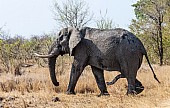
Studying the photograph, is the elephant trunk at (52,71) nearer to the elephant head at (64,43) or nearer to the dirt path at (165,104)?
the elephant head at (64,43)

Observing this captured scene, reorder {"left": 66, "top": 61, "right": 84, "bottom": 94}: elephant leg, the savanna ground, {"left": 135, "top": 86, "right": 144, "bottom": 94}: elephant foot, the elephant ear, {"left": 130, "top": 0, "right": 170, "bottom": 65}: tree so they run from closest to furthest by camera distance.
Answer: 1. the savanna ground
2. {"left": 135, "top": 86, "right": 144, "bottom": 94}: elephant foot
3. the elephant ear
4. {"left": 66, "top": 61, "right": 84, "bottom": 94}: elephant leg
5. {"left": 130, "top": 0, "right": 170, "bottom": 65}: tree

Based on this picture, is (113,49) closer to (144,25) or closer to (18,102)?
(18,102)

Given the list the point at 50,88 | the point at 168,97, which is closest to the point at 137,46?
the point at 168,97

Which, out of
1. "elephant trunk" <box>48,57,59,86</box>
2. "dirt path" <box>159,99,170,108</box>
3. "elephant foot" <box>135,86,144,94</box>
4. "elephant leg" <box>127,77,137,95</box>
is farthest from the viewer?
"elephant trunk" <box>48,57,59,86</box>

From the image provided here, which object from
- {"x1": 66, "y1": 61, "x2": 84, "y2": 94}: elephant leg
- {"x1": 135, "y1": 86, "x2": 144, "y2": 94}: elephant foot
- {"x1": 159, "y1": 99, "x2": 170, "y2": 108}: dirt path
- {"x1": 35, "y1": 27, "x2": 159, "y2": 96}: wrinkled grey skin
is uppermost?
{"x1": 35, "y1": 27, "x2": 159, "y2": 96}: wrinkled grey skin

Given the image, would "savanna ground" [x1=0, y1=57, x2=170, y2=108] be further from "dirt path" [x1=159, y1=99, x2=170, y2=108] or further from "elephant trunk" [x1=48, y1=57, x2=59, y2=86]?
"elephant trunk" [x1=48, y1=57, x2=59, y2=86]

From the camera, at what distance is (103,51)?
9.91 metres

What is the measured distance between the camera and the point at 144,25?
3061cm

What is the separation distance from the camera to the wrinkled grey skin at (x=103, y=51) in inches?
377

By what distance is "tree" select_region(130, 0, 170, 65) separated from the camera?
1182 inches

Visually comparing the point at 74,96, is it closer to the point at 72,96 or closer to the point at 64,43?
the point at 72,96

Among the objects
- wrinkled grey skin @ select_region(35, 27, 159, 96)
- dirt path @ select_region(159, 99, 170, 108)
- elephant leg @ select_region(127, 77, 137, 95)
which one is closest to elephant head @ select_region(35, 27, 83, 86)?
wrinkled grey skin @ select_region(35, 27, 159, 96)

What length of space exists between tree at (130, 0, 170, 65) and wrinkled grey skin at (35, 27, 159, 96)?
2029 cm

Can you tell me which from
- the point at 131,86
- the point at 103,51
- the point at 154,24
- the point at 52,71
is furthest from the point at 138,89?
the point at 154,24
